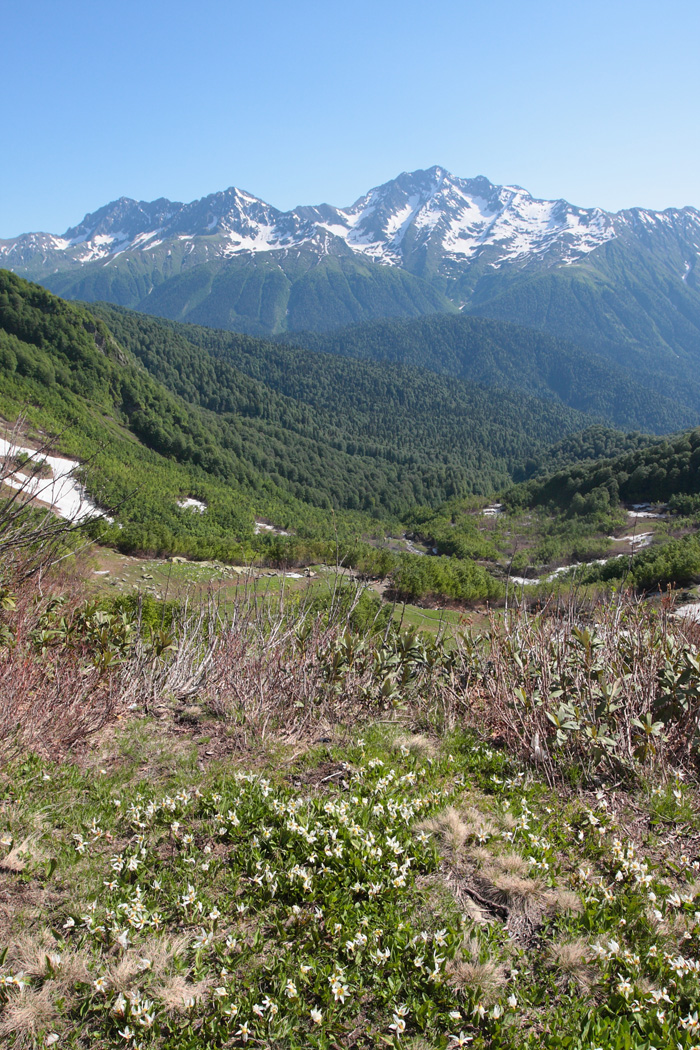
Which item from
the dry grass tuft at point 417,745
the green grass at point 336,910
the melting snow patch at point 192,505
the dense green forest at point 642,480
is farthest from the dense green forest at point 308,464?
the green grass at point 336,910

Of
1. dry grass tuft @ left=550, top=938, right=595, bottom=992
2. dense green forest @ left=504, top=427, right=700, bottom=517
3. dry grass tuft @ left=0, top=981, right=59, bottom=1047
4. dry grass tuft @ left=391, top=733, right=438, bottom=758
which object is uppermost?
dry grass tuft @ left=0, top=981, right=59, bottom=1047

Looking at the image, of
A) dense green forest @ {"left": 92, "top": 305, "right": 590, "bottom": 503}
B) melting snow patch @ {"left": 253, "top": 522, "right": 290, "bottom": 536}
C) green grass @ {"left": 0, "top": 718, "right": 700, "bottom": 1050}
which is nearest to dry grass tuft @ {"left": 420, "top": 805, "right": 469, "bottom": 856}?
green grass @ {"left": 0, "top": 718, "right": 700, "bottom": 1050}

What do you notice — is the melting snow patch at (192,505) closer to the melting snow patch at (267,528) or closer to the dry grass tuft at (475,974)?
the melting snow patch at (267,528)

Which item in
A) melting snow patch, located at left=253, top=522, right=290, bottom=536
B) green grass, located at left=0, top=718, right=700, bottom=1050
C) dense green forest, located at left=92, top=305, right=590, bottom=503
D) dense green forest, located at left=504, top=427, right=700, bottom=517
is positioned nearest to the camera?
green grass, located at left=0, top=718, right=700, bottom=1050

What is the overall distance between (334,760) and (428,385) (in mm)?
183692

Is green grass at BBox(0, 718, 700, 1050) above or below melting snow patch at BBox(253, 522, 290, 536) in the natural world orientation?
above

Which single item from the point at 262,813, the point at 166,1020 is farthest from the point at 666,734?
the point at 166,1020

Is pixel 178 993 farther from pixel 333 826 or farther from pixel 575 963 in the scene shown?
pixel 575 963

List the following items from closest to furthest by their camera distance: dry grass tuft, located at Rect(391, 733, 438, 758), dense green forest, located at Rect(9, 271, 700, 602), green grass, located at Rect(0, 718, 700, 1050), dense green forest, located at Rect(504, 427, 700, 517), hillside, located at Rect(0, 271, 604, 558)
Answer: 1. green grass, located at Rect(0, 718, 700, 1050)
2. dry grass tuft, located at Rect(391, 733, 438, 758)
3. dense green forest, located at Rect(9, 271, 700, 602)
4. hillside, located at Rect(0, 271, 604, 558)
5. dense green forest, located at Rect(504, 427, 700, 517)

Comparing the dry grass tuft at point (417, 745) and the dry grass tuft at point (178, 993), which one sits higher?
the dry grass tuft at point (178, 993)

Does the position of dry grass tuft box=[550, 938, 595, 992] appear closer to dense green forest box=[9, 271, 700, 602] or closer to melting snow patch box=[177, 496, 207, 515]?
dense green forest box=[9, 271, 700, 602]

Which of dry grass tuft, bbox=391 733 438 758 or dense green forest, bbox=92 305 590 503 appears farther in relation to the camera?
dense green forest, bbox=92 305 590 503

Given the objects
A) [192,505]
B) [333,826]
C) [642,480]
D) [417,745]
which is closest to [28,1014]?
[333,826]

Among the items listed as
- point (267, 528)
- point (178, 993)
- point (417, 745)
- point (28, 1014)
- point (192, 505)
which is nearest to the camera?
point (28, 1014)
